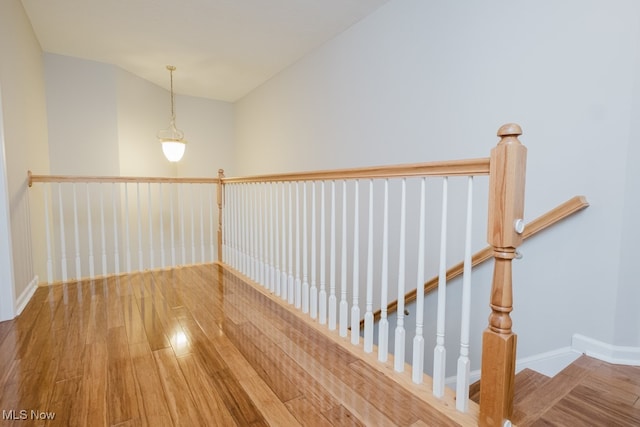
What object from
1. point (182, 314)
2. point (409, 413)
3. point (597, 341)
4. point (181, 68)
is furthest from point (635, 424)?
point (181, 68)

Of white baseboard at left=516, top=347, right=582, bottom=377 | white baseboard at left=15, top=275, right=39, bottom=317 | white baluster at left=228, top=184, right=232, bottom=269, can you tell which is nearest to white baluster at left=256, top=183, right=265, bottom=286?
white baluster at left=228, top=184, right=232, bottom=269

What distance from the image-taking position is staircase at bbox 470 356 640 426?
1170 millimetres

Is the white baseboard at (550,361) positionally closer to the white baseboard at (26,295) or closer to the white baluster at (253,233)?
the white baluster at (253,233)

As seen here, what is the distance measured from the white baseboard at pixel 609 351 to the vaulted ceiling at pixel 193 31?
2.74 meters

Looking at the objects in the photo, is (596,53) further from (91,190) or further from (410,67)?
(91,190)

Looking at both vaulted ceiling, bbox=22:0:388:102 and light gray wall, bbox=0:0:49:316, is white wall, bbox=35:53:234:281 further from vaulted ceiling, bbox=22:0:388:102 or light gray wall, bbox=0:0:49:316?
light gray wall, bbox=0:0:49:316

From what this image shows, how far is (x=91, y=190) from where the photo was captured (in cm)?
388

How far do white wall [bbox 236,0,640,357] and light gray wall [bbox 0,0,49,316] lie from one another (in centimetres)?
270

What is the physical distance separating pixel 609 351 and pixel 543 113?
123 centimetres

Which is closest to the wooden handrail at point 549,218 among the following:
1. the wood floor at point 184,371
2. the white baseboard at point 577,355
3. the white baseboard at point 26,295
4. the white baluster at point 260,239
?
the white baseboard at point 577,355

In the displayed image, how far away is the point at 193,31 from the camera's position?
10.2 feet

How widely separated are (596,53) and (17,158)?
147 inches

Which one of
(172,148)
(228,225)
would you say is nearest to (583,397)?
(228,225)

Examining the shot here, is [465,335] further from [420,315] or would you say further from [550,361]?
[550,361]
